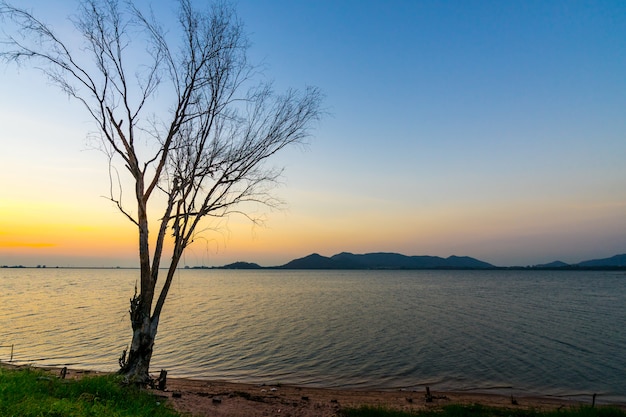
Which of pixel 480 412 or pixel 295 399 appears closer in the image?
pixel 480 412

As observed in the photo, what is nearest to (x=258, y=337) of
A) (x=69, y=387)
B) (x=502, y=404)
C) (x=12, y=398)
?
(x=502, y=404)

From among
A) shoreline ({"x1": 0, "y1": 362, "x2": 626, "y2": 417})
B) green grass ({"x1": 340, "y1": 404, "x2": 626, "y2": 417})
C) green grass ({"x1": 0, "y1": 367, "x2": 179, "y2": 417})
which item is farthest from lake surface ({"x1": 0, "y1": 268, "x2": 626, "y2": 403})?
green grass ({"x1": 0, "y1": 367, "x2": 179, "y2": 417})

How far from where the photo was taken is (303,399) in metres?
17.4

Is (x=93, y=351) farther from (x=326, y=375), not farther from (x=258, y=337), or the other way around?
(x=326, y=375)

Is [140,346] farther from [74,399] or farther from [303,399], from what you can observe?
[303,399]

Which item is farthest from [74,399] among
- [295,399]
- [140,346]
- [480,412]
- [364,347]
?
[364,347]

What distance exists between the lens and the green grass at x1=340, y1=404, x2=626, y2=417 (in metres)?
13.4

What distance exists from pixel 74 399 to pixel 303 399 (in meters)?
10.6

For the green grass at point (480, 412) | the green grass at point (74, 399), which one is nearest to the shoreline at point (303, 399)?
the green grass at point (480, 412)

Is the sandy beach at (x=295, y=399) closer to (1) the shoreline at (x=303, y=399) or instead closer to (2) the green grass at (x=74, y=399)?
(1) the shoreline at (x=303, y=399)

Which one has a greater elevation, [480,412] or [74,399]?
[74,399]

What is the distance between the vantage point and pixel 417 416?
543 inches

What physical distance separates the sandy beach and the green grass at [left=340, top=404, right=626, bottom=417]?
54.1 inches

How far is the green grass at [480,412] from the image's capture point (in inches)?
528
